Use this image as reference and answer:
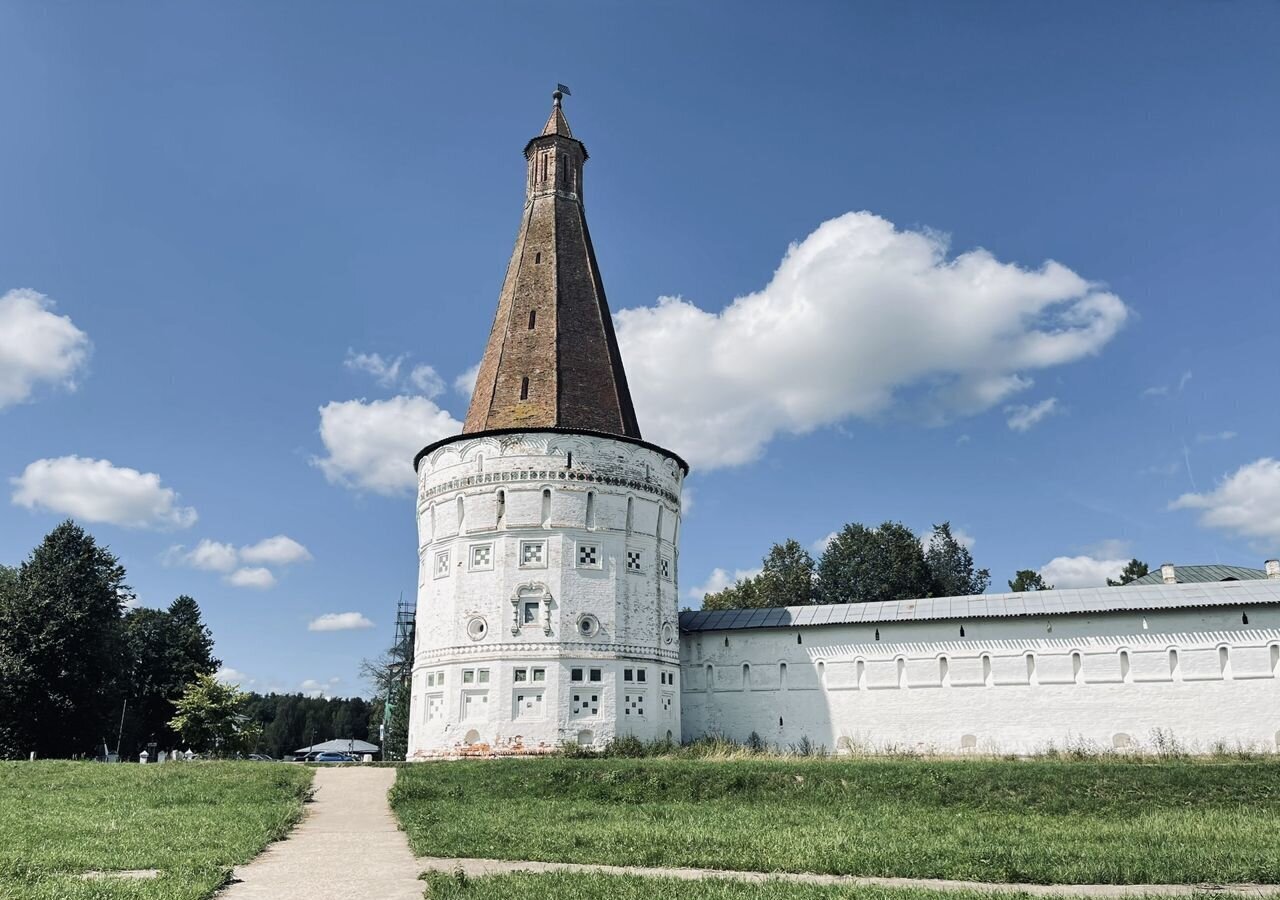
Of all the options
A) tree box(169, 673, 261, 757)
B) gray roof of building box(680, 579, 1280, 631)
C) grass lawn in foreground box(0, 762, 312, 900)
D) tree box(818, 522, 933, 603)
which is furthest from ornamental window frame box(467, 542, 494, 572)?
tree box(818, 522, 933, 603)

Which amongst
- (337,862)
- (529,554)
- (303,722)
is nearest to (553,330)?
(529,554)

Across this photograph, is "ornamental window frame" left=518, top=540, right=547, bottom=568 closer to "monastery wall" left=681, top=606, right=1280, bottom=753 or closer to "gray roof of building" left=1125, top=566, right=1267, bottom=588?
"monastery wall" left=681, top=606, right=1280, bottom=753

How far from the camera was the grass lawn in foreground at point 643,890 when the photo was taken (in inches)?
305

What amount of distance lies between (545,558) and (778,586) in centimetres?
2671

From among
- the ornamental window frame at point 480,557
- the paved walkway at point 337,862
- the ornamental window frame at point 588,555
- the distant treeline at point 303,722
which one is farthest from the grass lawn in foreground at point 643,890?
the distant treeline at point 303,722

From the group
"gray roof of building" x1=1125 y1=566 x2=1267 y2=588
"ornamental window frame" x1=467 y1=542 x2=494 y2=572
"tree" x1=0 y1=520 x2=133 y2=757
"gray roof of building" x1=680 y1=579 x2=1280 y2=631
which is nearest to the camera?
"gray roof of building" x1=680 y1=579 x2=1280 y2=631

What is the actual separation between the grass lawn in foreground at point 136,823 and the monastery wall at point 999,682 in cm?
1346

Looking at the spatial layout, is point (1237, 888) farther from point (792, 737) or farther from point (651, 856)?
point (792, 737)

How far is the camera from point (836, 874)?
9.20m

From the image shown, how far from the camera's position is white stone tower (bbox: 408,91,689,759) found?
26.8m

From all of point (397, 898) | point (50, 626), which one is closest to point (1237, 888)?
point (397, 898)

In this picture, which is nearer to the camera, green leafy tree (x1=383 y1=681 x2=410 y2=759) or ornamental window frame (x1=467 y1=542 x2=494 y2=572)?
ornamental window frame (x1=467 y1=542 x2=494 y2=572)

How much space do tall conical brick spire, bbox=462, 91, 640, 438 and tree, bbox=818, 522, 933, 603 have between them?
74.0 ft

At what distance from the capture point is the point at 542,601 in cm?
2730
